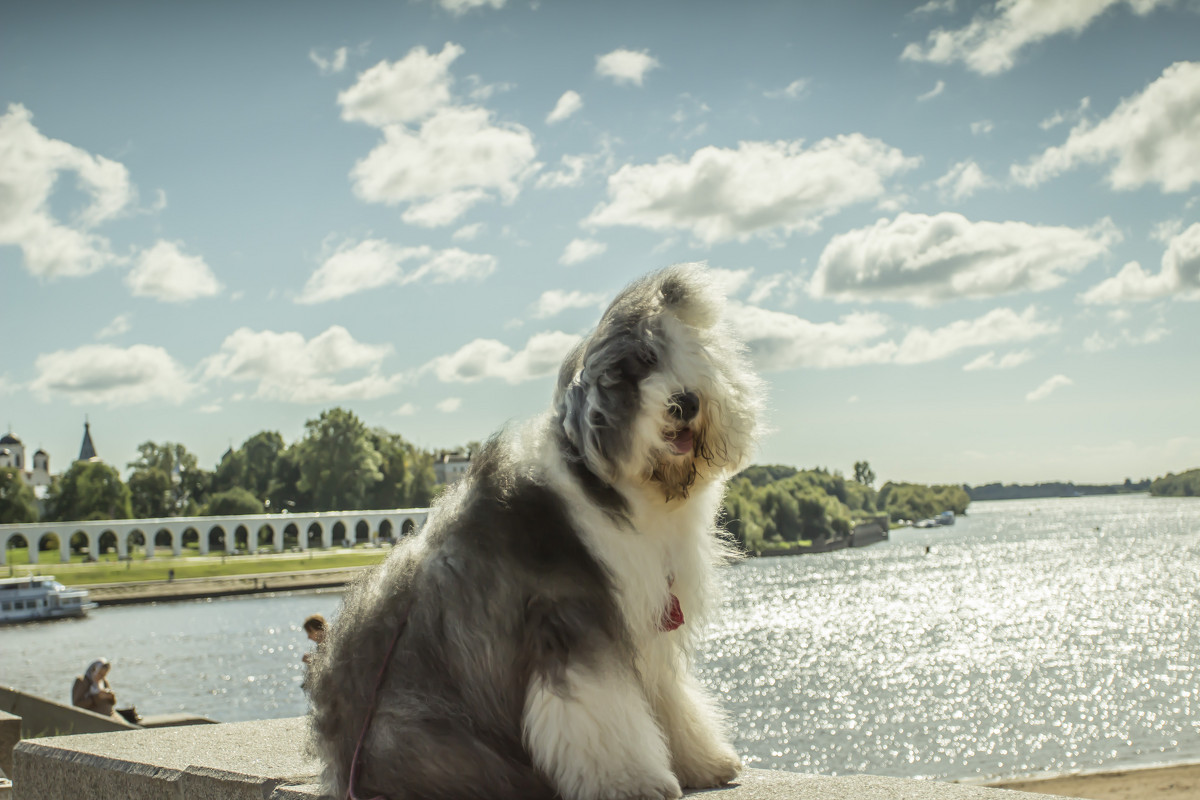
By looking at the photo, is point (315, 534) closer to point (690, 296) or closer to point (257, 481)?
point (257, 481)

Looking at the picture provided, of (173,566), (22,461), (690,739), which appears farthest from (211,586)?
(22,461)

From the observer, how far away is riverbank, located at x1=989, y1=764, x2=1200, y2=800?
71.2 feet

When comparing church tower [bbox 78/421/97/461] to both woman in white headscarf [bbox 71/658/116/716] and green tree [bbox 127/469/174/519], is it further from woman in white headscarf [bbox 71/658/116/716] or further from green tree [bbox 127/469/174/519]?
woman in white headscarf [bbox 71/658/116/716]

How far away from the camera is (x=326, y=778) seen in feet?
11.0

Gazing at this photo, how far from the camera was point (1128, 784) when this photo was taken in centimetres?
2309

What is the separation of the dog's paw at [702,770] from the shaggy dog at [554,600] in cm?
31

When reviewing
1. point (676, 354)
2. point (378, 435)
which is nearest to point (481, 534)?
point (676, 354)

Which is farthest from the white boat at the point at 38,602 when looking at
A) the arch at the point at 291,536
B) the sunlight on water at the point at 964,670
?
the arch at the point at 291,536

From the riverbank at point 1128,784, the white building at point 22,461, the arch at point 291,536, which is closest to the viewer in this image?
the riverbank at point 1128,784

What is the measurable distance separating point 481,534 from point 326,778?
1.05 metres

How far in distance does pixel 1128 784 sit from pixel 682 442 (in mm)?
24794

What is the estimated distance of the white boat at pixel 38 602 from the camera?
60.3 m

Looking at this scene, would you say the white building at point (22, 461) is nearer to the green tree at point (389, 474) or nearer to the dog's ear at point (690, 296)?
the green tree at point (389, 474)

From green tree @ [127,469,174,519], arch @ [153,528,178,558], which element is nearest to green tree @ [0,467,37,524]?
green tree @ [127,469,174,519]
